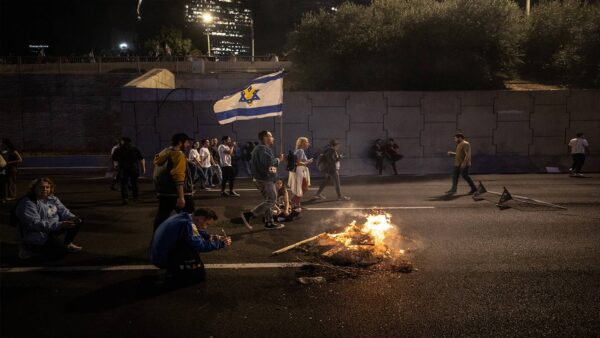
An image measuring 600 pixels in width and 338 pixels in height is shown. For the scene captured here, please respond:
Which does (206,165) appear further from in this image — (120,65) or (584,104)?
(120,65)

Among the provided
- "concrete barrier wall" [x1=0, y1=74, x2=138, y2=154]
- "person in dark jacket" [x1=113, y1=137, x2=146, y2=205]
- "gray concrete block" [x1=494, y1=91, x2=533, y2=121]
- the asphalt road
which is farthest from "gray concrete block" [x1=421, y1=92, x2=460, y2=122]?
"concrete barrier wall" [x1=0, y1=74, x2=138, y2=154]

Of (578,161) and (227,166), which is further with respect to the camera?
(578,161)

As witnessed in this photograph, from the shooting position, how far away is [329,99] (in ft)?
63.8

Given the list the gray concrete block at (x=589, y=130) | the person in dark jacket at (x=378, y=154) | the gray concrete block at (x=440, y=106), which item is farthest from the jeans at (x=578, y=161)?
the person in dark jacket at (x=378, y=154)

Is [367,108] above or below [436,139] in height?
above

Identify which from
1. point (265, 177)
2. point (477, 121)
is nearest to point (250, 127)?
point (477, 121)

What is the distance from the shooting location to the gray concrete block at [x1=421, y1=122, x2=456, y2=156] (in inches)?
771

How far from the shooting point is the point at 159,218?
7422 mm

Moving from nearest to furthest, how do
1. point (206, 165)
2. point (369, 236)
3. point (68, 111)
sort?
1. point (369, 236)
2. point (206, 165)
3. point (68, 111)

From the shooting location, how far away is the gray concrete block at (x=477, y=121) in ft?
64.4

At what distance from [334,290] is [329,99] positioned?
14.4m

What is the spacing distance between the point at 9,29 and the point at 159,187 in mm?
60790

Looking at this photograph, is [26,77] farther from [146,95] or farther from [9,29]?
[9,29]

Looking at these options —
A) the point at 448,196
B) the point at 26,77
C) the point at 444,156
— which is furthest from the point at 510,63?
the point at 26,77
